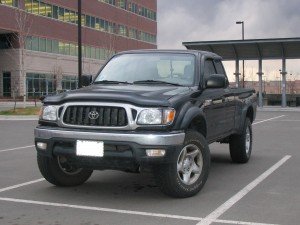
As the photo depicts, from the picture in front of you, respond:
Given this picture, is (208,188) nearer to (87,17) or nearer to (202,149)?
(202,149)

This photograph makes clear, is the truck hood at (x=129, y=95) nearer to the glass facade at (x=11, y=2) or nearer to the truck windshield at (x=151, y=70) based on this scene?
the truck windshield at (x=151, y=70)

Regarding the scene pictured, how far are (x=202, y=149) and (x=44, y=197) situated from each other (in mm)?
2147

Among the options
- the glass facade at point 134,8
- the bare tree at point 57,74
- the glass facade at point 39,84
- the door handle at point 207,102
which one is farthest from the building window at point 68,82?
the door handle at point 207,102

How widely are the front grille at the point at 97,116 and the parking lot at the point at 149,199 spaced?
3.22 feet

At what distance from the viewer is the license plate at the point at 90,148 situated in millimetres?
5969

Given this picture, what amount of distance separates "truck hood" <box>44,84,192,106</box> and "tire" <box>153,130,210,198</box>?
59 centimetres

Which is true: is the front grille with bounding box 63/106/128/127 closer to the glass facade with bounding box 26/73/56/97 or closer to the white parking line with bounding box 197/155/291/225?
the white parking line with bounding box 197/155/291/225

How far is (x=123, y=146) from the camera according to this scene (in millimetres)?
5910

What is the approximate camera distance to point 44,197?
6441 mm

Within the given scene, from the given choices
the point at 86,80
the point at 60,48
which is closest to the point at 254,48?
the point at 60,48

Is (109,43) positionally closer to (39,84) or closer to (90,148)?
(39,84)

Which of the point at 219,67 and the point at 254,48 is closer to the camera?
the point at 219,67

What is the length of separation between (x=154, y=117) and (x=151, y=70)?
64.3 inches

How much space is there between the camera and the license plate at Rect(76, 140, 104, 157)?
597 centimetres
